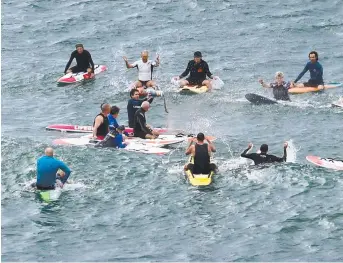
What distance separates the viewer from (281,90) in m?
40.9

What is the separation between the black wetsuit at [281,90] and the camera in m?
40.8

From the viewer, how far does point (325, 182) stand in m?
31.9

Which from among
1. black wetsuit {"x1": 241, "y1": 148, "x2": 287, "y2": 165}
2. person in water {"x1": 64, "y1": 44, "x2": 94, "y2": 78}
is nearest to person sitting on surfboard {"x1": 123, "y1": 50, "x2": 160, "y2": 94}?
person in water {"x1": 64, "y1": 44, "x2": 94, "y2": 78}

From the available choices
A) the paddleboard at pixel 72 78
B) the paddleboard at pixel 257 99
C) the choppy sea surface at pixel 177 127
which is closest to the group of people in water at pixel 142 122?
the paddleboard at pixel 72 78

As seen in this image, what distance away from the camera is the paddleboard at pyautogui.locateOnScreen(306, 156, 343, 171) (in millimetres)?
33031

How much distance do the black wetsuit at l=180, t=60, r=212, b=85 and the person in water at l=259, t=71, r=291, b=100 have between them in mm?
3023

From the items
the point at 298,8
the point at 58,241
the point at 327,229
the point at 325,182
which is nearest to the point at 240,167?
the point at 325,182

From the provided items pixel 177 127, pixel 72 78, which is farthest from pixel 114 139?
pixel 72 78

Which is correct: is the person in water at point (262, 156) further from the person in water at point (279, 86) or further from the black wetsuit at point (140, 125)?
the person in water at point (279, 86)

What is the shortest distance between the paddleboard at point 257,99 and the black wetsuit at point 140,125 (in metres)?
6.28

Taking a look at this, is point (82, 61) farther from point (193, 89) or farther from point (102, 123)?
point (102, 123)

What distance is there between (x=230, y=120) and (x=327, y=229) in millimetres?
11669

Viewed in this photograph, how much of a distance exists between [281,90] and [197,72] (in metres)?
4.00

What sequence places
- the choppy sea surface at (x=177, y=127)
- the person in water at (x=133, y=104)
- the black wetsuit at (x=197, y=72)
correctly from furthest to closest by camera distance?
the black wetsuit at (x=197, y=72), the person in water at (x=133, y=104), the choppy sea surface at (x=177, y=127)
